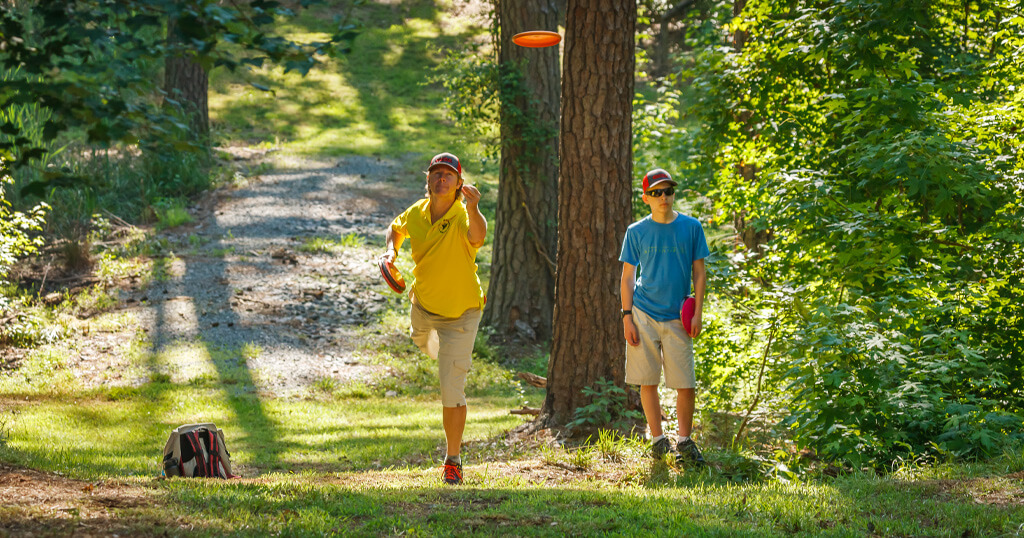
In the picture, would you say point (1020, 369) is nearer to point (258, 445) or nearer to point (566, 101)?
point (566, 101)

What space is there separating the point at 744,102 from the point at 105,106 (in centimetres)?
636

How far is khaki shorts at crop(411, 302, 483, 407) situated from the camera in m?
5.36

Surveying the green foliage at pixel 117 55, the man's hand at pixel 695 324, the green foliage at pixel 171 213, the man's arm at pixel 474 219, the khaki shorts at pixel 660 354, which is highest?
the green foliage at pixel 117 55

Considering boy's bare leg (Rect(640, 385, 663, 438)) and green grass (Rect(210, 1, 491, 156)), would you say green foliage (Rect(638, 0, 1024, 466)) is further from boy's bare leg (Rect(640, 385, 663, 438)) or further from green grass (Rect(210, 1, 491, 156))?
green grass (Rect(210, 1, 491, 156))

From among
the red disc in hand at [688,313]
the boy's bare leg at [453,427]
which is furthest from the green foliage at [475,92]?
the boy's bare leg at [453,427]

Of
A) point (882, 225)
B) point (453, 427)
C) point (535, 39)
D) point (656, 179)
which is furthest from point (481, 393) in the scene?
point (882, 225)

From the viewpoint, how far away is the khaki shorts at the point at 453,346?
5.36 metres

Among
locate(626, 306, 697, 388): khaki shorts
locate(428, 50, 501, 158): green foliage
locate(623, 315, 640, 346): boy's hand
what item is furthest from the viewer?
locate(428, 50, 501, 158): green foliage

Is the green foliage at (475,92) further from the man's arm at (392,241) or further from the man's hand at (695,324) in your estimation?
the man's hand at (695,324)

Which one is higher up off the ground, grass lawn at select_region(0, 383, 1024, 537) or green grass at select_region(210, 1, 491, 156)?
green grass at select_region(210, 1, 491, 156)

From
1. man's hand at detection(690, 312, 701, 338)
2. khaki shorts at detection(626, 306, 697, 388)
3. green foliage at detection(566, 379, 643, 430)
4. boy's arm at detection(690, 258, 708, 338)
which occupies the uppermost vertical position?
boy's arm at detection(690, 258, 708, 338)

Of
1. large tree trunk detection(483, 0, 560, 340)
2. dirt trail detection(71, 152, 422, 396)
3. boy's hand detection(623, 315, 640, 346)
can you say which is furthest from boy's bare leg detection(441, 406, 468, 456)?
large tree trunk detection(483, 0, 560, 340)

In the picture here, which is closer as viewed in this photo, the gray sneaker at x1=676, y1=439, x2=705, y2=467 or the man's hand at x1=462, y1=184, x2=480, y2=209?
the man's hand at x1=462, y1=184, x2=480, y2=209

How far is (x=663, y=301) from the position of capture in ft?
17.8
